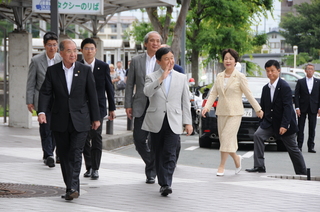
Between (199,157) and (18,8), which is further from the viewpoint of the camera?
(18,8)

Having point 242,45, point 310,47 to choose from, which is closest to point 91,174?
point 242,45

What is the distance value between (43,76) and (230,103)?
104 inches

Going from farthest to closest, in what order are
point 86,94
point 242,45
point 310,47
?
1. point 310,47
2. point 242,45
3. point 86,94

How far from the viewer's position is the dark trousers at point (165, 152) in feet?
24.8

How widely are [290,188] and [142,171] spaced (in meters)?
2.32

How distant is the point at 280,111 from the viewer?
399 inches

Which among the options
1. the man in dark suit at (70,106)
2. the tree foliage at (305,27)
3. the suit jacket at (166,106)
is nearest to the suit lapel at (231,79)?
the suit jacket at (166,106)

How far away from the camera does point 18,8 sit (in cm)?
1569

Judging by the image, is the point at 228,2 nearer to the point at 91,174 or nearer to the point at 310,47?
the point at 91,174

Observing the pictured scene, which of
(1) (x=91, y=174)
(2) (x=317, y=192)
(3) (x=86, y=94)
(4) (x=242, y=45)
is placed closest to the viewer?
(3) (x=86, y=94)

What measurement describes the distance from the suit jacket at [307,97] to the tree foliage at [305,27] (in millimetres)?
75782

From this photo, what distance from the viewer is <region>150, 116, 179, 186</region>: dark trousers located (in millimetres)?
7574

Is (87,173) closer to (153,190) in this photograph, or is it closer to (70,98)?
(153,190)

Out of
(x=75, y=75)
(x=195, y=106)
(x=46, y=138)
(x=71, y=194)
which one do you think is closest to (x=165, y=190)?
(x=71, y=194)
